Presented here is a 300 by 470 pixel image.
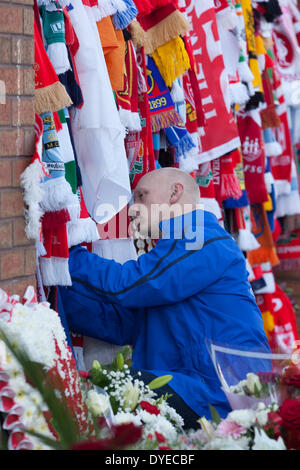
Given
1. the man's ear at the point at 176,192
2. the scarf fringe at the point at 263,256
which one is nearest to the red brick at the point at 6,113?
the man's ear at the point at 176,192

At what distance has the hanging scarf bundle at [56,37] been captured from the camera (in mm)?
2217

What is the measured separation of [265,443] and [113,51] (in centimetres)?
166

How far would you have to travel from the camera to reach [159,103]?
118 inches

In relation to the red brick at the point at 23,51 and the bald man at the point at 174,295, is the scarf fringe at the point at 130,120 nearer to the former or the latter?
the bald man at the point at 174,295

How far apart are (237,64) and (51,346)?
101 inches

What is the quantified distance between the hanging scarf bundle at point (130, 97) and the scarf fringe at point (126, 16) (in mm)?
156

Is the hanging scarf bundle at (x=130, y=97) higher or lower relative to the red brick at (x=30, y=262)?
higher

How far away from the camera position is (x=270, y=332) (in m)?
4.39

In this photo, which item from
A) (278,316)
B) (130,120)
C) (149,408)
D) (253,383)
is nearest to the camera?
(253,383)

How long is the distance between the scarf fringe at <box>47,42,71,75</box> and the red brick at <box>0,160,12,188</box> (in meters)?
0.45

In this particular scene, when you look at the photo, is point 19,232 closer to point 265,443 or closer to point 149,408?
point 149,408

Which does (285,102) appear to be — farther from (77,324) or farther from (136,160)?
(77,324)

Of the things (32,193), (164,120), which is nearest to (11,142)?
(32,193)
